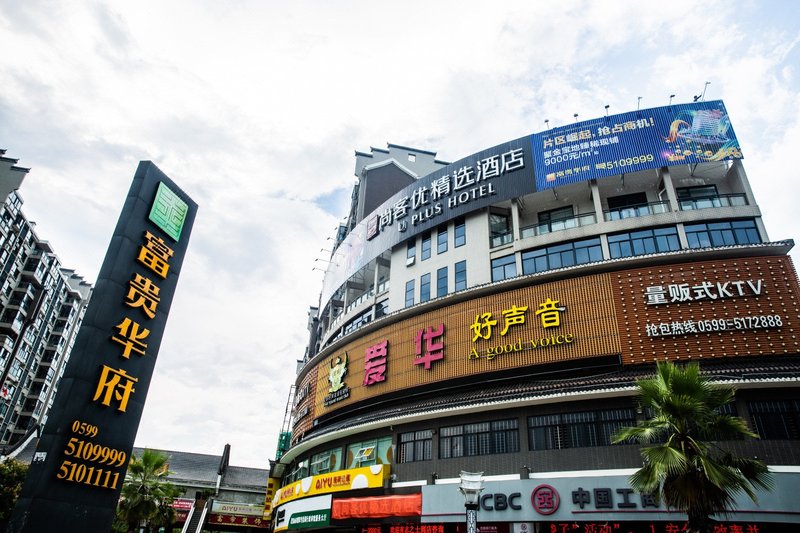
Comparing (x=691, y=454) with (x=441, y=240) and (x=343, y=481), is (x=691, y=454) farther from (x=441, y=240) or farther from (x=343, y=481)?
(x=441, y=240)

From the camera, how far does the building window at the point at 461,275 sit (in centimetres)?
3625

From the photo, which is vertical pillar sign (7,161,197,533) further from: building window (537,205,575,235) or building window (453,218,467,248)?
building window (537,205,575,235)

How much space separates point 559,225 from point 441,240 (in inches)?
354

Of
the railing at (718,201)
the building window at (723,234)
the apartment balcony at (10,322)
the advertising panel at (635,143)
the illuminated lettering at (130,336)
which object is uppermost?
the apartment balcony at (10,322)

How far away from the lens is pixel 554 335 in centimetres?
2916

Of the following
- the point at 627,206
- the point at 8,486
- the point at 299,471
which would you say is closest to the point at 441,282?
the point at 627,206

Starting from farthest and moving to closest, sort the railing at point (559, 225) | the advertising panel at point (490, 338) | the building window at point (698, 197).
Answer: the railing at point (559, 225)
the building window at point (698, 197)
the advertising panel at point (490, 338)

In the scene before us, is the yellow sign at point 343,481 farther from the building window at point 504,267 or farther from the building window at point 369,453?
the building window at point 504,267

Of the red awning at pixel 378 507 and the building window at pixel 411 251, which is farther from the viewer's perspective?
the building window at pixel 411 251

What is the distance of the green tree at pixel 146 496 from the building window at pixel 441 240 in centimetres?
2258

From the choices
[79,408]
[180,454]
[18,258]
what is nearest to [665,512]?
[79,408]

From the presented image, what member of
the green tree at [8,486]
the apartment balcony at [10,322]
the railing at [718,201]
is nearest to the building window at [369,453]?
the green tree at [8,486]

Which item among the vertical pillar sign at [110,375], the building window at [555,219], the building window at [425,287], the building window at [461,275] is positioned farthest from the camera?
the building window at [425,287]

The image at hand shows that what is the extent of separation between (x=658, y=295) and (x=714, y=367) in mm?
4291
